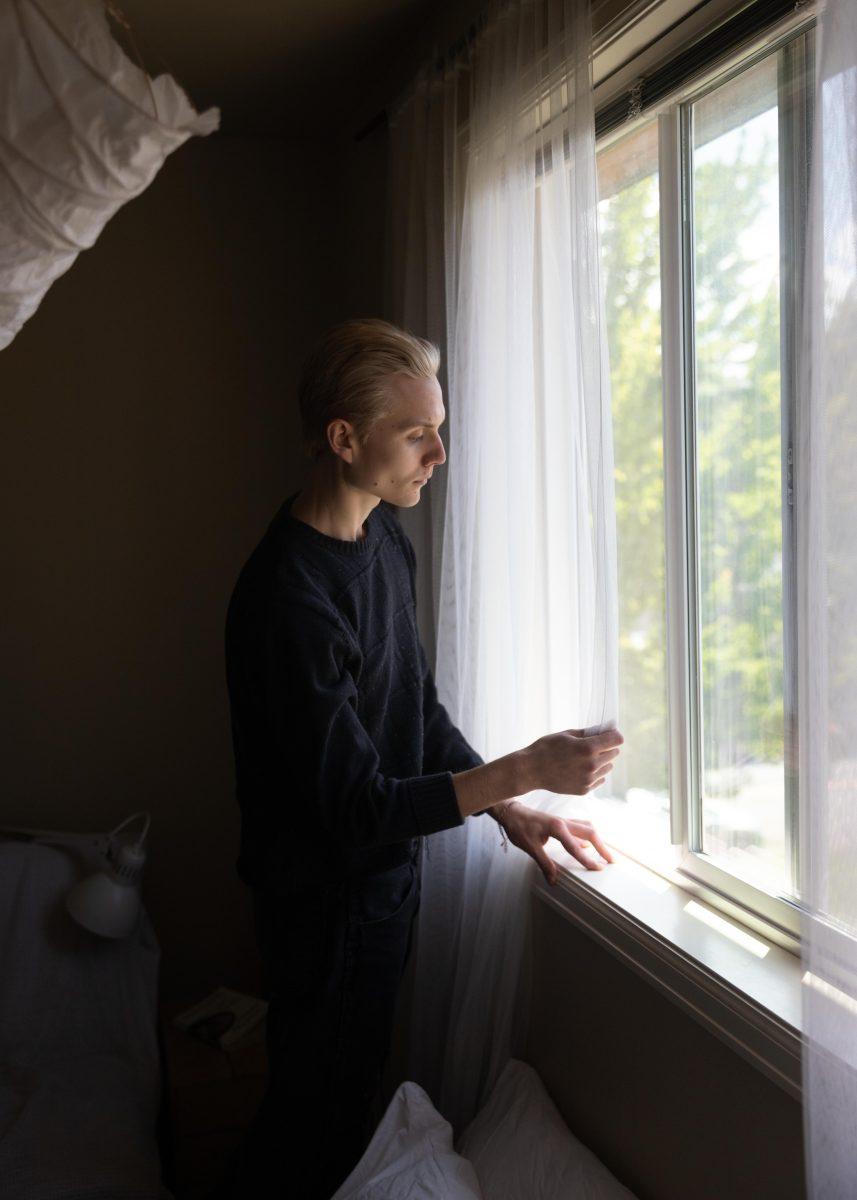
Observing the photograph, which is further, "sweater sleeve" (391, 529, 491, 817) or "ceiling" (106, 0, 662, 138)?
"ceiling" (106, 0, 662, 138)

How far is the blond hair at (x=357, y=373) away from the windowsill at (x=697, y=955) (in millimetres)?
771

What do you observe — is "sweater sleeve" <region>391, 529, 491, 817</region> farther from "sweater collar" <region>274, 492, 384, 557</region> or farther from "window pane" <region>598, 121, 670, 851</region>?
"window pane" <region>598, 121, 670, 851</region>

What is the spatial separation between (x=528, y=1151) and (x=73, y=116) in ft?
4.64

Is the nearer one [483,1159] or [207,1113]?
[483,1159]

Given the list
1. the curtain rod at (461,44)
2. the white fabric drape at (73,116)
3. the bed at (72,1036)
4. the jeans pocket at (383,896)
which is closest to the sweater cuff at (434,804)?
the jeans pocket at (383,896)

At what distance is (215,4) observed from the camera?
1985 mm

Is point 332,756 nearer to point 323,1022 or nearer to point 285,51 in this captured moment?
point 323,1022

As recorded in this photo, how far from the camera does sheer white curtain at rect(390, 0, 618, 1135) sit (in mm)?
1455

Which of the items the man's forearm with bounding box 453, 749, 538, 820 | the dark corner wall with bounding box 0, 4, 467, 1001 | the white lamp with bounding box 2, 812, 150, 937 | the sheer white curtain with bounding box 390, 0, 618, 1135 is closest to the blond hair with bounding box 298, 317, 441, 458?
the sheer white curtain with bounding box 390, 0, 618, 1135

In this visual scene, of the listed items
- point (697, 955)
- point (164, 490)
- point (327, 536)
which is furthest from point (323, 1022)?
point (164, 490)

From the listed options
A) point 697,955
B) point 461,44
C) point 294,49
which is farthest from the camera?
point 294,49

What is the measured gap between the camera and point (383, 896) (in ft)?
5.12

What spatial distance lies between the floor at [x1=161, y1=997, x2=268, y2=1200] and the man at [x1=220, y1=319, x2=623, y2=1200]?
659 millimetres

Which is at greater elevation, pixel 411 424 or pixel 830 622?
pixel 411 424
